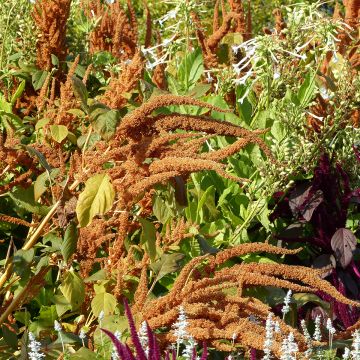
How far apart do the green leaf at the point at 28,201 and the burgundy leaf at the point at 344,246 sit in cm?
128

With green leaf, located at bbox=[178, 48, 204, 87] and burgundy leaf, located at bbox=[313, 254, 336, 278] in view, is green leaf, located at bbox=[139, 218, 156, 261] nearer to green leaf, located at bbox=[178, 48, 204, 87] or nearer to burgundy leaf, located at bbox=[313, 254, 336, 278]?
burgundy leaf, located at bbox=[313, 254, 336, 278]

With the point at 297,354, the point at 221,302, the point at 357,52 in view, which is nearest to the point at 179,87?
the point at 357,52

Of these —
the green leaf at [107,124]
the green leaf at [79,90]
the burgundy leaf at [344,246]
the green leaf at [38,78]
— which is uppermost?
the green leaf at [79,90]

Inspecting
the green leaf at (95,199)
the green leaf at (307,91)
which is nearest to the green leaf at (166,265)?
the green leaf at (95,199)

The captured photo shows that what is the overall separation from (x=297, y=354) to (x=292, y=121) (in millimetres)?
1335

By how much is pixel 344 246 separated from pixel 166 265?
1.07 m

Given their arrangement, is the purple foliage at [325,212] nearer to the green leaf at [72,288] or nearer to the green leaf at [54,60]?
the green leaf at [54,60]

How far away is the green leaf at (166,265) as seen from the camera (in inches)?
93.5

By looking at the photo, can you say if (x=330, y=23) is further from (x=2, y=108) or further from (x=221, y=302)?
(x=221, y=302)

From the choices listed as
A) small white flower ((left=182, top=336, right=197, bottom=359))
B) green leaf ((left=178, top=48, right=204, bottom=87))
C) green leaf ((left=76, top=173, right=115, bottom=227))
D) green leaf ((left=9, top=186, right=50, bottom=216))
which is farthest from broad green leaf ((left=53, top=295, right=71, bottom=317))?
green leaf ((left=178, top=48, right=204, bottom=87))

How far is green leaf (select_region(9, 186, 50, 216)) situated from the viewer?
2391mm

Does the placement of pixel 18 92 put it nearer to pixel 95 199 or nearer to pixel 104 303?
pixel 104 303

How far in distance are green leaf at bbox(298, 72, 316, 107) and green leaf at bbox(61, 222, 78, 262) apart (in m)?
1.59

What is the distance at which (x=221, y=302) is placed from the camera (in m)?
2.27
